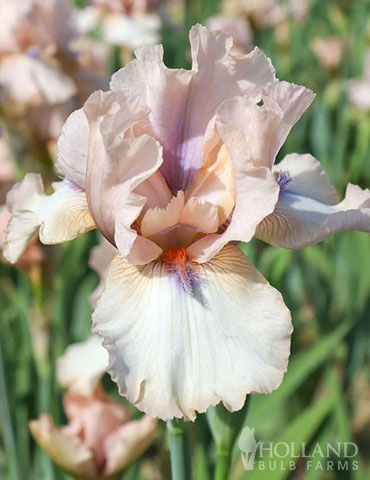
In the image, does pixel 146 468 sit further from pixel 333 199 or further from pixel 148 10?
pixel 148 10

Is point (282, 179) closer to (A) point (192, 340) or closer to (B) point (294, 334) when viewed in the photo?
(A) point (192, 340)

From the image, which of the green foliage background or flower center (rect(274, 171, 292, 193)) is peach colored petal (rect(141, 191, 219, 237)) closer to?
flower center (rect(274, 171, 292, 193))

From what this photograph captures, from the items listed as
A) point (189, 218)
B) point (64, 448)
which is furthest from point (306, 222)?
point (64, 448)

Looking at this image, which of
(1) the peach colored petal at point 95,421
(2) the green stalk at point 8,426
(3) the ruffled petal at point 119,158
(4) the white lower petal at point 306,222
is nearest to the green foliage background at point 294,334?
(2) the green stalk at point 8,426

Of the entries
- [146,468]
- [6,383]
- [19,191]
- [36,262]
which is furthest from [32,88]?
[146,468]

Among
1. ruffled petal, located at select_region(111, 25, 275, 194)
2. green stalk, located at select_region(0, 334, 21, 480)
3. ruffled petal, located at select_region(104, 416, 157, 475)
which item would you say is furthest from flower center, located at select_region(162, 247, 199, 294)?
green stalk, located at select_region(0, 334, 21, 480)

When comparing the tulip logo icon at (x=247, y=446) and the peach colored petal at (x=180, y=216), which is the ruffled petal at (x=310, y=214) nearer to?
the peach colored petal at (x=180, y=216)

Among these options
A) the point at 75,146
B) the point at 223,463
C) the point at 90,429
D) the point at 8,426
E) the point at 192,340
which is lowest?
the point at 8,426
